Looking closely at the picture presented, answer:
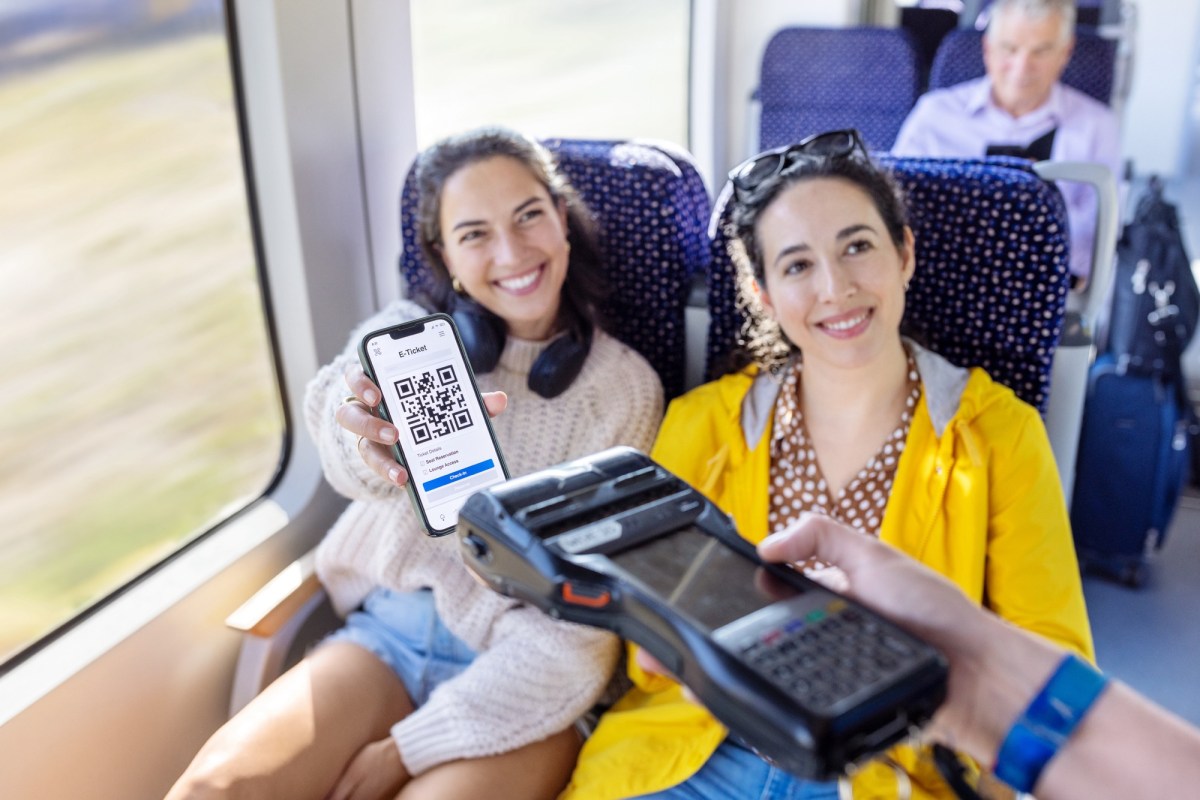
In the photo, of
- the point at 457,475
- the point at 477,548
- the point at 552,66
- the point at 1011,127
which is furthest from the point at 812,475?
the point at 1011,127

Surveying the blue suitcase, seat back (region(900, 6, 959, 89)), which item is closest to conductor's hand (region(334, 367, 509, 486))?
the blue suitcase

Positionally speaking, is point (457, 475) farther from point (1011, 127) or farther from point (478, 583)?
point (1011, 127)

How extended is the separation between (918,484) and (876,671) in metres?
0.87

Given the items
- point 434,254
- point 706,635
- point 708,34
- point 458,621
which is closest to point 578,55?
point 708,34

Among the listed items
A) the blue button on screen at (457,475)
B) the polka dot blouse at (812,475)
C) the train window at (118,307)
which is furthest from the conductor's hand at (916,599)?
the train window at (118,307)

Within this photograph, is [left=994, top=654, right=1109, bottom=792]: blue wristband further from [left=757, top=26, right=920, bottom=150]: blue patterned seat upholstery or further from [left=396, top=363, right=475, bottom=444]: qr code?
[left=757, top=26, right=920, bottom=150]: blue patterned seat upholstery

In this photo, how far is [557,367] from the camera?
1.77 meters

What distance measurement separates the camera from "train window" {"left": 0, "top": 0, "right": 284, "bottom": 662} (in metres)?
1.66

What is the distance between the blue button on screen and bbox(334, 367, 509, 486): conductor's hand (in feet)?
0.11

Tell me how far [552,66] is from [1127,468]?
197 centimetres

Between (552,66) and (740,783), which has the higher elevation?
(552,66)

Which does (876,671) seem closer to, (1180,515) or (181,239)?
(181,239)

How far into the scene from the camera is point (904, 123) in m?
3.87

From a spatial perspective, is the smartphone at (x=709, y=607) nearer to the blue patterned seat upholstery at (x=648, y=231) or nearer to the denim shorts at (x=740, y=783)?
the denim shorts at (x=740, y=783)
